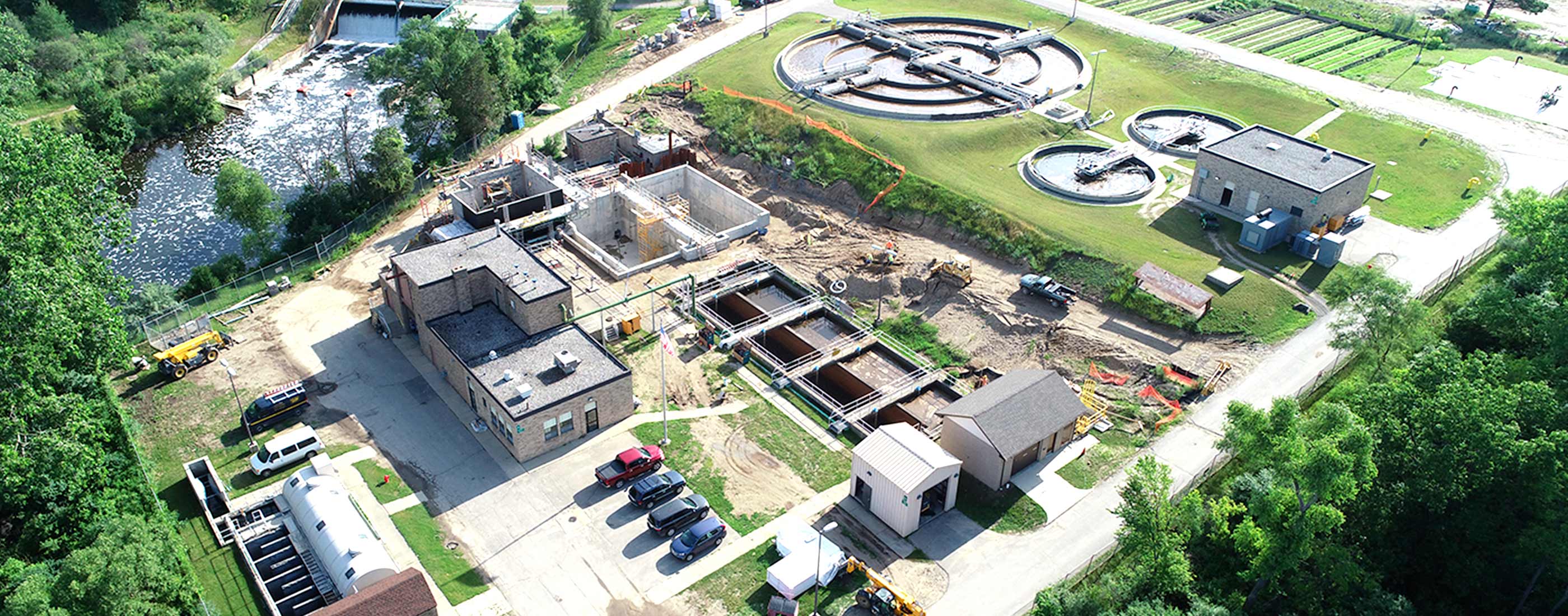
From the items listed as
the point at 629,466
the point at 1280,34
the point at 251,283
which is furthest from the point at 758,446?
the point at 1280,34

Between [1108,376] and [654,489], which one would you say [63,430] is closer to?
[654,489]

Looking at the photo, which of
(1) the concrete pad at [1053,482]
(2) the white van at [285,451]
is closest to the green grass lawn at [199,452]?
(2) the white van at [285,451]

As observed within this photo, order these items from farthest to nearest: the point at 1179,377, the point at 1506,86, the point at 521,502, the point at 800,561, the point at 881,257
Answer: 1. the point at 1506,86
2. the point at 881,257
3. the point at 1179,377
4. the point at 521,502
5. the point at 800,561

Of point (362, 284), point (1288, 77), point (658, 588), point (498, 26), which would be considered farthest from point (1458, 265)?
point (498, 26)

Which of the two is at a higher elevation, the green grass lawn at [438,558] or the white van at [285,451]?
the white van at [285,451]

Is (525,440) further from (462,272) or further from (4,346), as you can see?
(4,346)

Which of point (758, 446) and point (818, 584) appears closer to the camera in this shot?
point (818, 584)

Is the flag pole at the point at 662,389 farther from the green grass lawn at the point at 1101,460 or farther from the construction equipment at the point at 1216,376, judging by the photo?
the construction equipment at the point at 1216,376
